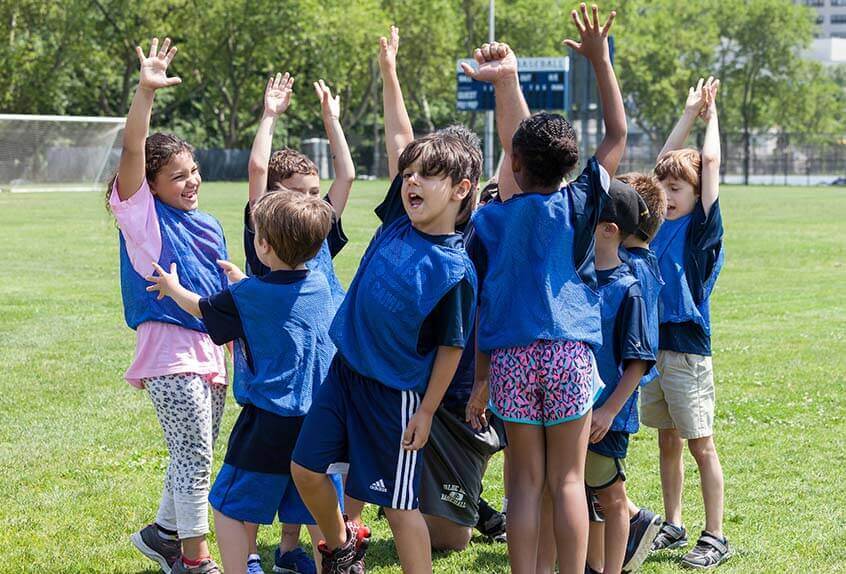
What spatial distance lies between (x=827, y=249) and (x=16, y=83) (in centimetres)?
4582

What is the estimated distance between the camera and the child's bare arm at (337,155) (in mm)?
4816

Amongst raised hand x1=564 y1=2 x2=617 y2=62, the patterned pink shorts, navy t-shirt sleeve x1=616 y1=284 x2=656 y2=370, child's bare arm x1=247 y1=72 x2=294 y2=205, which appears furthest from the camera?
child's bare arm x1=247 y1=72 x2=294 y2=205

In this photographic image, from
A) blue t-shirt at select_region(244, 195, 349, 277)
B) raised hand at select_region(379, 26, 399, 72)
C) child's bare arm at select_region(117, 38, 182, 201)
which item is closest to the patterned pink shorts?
blue t-shirt at select_region(244, 195, 349, 277)

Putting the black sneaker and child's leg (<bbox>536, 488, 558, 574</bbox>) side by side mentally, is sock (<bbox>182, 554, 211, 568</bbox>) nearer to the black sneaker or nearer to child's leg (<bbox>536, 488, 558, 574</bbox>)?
child's leg (<bbox>536, 488, 558, 574</bbox>)

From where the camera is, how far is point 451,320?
12.3ft

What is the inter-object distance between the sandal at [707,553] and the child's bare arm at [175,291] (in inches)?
91.6

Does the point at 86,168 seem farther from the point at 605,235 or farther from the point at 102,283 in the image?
the point at 605,235

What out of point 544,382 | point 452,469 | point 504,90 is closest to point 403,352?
point 544,382

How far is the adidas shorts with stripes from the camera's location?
3801mm

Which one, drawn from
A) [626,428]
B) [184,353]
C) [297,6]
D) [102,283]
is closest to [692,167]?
[626,428]

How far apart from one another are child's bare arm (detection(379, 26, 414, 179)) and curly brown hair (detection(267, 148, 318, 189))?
1.30 ft

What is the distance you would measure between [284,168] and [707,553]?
2.42 meters

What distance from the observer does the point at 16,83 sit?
55969mm

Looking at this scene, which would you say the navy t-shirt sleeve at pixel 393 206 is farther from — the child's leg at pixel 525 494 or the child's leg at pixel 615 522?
the child's leg at pixel 615 522
